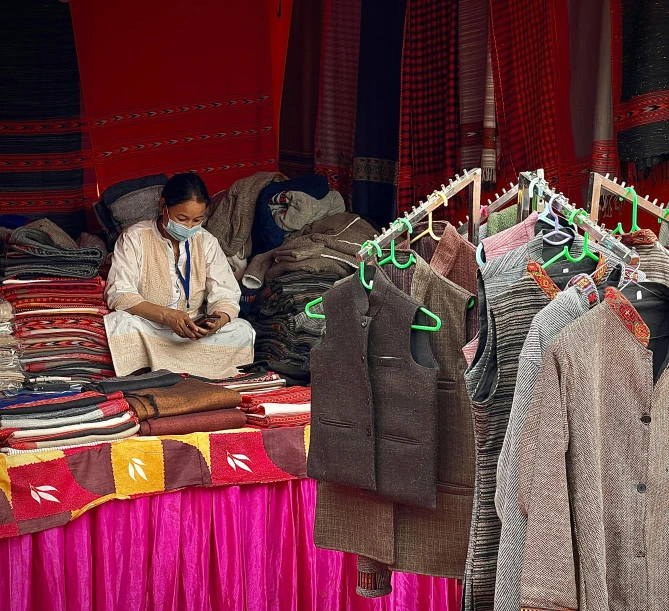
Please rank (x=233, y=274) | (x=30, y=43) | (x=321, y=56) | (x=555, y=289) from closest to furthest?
(x=555, y=289)
(x=233, y=274)
(x=30, y=43)
(x=321, y=56)

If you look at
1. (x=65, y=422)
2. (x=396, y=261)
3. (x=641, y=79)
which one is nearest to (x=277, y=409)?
(x=65, y=422)

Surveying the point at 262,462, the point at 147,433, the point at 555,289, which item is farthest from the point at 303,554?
the point at 555,289

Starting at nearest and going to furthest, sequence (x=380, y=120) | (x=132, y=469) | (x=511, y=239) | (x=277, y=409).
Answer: (x=511, y=239), (x=132, y=469), (x=277, y=409), (x=380, y=120)

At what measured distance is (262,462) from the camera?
3207mm

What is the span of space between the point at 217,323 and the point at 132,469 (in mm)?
1222

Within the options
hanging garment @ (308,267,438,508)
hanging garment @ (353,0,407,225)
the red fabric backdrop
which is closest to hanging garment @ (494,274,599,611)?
hanging garment @ (308,267,438,508)

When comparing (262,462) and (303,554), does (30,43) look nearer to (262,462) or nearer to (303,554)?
(262,462)

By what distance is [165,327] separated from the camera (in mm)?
4121

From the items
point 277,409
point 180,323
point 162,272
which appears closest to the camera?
point 277,409

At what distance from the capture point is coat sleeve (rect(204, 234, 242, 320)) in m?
4.29

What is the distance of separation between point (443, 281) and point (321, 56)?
129 inches

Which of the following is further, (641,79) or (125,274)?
(125,274)

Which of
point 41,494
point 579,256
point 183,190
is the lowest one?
point 41,494

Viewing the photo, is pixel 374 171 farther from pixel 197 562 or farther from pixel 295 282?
pixel 197 562
